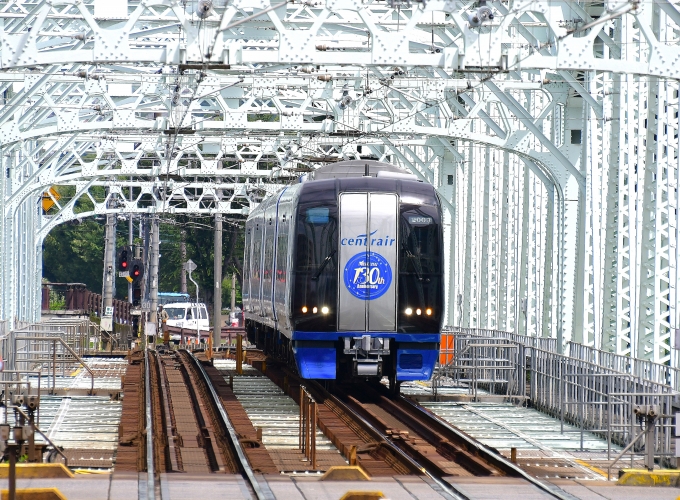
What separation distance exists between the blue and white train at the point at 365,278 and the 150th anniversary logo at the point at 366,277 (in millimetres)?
14

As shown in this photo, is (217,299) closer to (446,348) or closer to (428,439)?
(446,348)

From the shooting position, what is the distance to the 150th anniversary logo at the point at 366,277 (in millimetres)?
19609

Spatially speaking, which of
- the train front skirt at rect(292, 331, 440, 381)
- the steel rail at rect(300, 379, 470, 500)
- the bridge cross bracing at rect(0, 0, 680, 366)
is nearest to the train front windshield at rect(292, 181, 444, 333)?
the train front skirt at rect(292, 331, 440, 381)

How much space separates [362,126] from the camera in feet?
95.6

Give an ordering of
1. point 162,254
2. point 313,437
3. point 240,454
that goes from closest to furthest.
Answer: point 240,454 → point 313,437 → point 162,254

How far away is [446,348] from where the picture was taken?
77.7 ft

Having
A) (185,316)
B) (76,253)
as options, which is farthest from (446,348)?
(76,253)

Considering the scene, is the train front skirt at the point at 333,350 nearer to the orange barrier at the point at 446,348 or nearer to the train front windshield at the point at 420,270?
the train front windshield at the point at 420,270

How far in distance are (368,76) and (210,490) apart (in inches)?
560

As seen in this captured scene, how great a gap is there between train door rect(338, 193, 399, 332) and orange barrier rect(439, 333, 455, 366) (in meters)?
4.18

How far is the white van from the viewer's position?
181 feet

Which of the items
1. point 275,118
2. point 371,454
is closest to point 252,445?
point 371,454

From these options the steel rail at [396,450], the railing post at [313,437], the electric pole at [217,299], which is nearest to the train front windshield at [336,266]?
the steel rail at [396,450]

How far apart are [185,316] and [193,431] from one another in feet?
125
